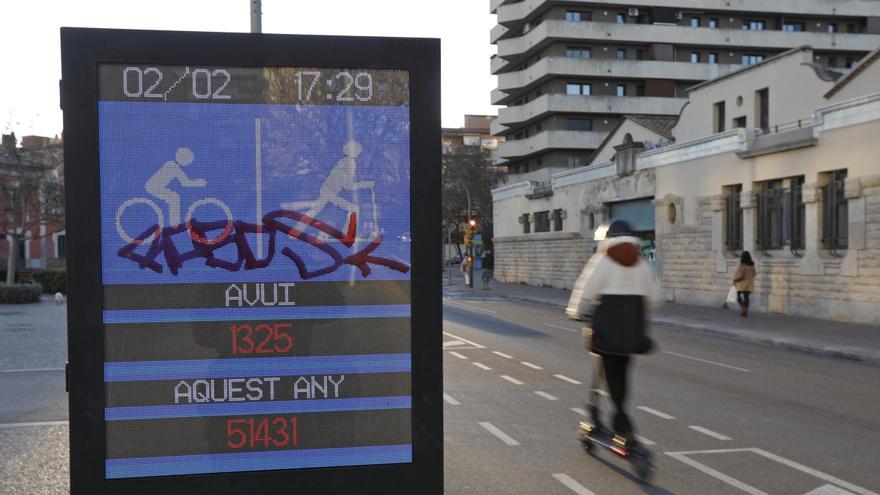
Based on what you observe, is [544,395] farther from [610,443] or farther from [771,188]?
[771,188]

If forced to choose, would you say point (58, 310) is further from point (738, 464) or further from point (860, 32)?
point (860, 32)

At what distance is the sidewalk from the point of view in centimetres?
1386

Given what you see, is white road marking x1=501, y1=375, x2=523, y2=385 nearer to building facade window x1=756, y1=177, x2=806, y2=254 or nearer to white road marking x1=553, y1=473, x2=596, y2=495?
white road marking x1=553, y1=473, x2=596, y2=495

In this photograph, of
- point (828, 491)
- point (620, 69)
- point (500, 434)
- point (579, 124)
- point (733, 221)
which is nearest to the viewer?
point (828, 491)

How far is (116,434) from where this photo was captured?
261 centimetres

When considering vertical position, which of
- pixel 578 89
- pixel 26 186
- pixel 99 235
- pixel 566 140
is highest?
pixel 578 89

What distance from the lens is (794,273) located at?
67.0 feet

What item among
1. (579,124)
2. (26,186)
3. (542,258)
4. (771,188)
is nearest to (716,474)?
(771,188)

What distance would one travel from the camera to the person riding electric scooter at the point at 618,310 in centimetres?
538

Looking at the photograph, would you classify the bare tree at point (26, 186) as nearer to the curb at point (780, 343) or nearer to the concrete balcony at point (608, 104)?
the curb at point (780, 343)

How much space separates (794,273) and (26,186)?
27.5 meters

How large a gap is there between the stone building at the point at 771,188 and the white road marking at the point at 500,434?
14665 millimetres

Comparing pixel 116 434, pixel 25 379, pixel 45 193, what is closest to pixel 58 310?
pixel 45 193

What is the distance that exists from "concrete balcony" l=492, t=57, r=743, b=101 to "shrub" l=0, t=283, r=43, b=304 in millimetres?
42392
